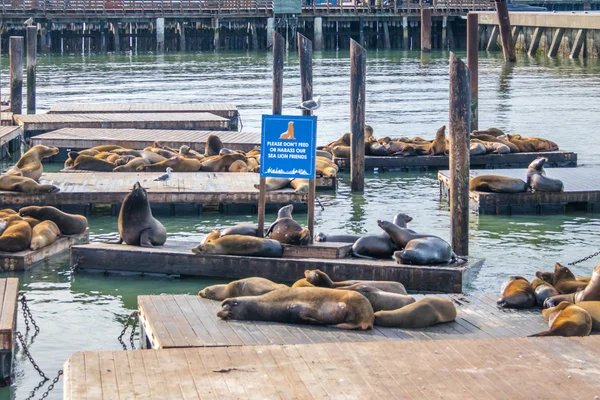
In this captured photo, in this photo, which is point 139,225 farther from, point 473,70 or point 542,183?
point 473,70

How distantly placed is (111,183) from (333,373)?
28.7 ft

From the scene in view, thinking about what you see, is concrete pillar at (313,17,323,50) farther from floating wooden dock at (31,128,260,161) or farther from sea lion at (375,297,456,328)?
sea lion at (375,297,456,328)

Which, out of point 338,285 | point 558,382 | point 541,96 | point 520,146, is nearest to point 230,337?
point 338,285

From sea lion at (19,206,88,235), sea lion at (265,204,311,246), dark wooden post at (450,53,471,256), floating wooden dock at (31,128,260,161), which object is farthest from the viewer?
floating wooden dock at (31,128,260,161)

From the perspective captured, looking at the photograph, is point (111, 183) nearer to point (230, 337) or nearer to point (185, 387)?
point (230, 337)

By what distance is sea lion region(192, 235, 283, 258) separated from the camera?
1020 centimetres

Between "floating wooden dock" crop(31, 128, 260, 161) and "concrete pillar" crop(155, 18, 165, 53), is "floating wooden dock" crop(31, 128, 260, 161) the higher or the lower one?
the lower one

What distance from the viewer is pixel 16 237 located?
10.7 meters

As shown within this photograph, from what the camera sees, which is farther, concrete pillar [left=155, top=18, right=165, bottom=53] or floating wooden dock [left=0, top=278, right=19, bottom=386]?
concrete pillar [left=155, top=18, right=165, bottom=53]

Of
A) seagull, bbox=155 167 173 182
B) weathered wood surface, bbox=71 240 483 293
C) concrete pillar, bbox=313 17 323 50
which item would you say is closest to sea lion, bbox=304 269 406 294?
weathered wood surface, bbox=71 240 483 293

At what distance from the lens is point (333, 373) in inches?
246

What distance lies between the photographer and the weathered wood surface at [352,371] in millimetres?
5918

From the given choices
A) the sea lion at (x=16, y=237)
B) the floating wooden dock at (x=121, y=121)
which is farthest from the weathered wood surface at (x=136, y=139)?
the sea lion at (x=16, y=237)

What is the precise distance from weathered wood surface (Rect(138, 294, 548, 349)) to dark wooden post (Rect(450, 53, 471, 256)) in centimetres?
261
